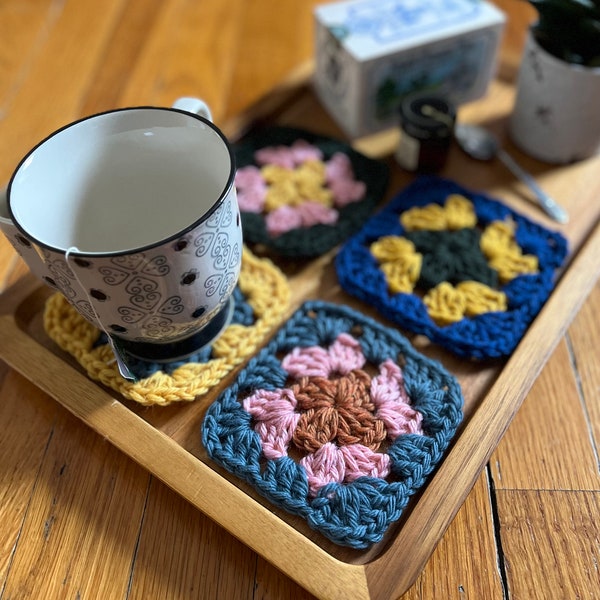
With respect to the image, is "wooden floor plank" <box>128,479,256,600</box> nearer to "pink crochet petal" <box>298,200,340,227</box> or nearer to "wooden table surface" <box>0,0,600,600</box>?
"wooden table surface" <box>0,0,600,600</box>

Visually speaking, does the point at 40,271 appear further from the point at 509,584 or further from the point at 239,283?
the point at 509,584

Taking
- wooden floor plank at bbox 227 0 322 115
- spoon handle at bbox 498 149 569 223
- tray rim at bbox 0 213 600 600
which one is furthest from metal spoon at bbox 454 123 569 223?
wooden floor plank at bbox 227 0 322 115

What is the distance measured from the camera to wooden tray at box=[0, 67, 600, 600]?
0.37 meters

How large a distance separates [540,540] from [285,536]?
16 cm

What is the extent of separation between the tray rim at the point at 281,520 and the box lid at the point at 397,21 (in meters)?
0.26

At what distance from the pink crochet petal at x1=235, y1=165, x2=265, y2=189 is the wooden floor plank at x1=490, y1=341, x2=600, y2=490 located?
296 mm

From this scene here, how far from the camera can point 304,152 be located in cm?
61

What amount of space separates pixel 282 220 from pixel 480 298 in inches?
7.1

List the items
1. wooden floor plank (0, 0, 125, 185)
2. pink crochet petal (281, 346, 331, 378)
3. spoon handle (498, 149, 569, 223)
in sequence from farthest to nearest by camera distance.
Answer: wooden floor plank (0, 0, 125, 185) → spoon handle (498, 149, 569, 223) → pink crochet petal (281, 346, 331, 378)

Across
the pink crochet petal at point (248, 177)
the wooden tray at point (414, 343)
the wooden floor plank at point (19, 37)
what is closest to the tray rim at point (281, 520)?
the wooden tray at point (414, 343)

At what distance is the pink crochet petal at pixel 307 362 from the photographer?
1.49 ft

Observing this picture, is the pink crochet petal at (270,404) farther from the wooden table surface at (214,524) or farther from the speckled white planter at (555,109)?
the speckled white planter at (555,109)

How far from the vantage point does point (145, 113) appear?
44cm

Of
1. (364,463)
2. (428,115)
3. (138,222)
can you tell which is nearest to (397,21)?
(428,115)
